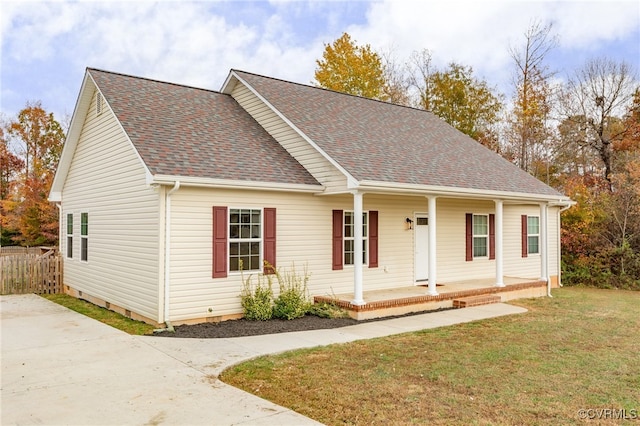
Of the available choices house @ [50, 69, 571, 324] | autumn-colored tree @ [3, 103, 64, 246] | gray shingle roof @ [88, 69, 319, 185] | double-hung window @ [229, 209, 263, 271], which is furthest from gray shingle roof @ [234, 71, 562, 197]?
autumn-colored tree @ [3, 103, 64, 246]

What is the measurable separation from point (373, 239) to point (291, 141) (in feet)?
10.3

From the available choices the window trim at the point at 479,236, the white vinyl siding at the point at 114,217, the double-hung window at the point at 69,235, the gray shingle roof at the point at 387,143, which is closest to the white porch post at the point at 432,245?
the gray shingle roof at the point at 387,143

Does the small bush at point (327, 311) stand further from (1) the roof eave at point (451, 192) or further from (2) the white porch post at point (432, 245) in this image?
(1) the roof eave at point (451, 192)

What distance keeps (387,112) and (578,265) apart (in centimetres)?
912

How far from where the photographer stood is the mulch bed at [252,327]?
8250 millimetres

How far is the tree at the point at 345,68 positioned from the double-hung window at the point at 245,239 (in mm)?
18089

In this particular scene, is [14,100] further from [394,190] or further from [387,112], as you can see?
[394,190]

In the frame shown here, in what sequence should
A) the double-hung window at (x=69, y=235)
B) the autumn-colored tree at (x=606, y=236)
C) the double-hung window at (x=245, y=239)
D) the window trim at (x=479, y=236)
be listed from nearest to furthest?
the double-hung window at (x=245, y=239) → the double-hung window at (x=69, y=235) → the window trim at (x=479, y=236) → the autumn-colored tree at (x=606, y=236)

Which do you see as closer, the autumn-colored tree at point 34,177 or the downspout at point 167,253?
the downspout at point 167,253

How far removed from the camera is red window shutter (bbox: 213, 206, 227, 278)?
30.3ft

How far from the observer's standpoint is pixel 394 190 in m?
10.2

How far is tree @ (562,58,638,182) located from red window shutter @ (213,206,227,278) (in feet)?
66.3

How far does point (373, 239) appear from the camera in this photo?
466 inches

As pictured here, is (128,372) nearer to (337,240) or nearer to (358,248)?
(358,248)
